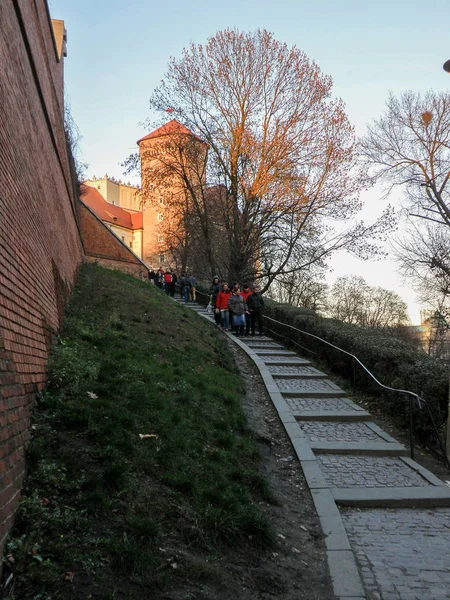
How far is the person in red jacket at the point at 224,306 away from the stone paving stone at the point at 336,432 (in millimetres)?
9132

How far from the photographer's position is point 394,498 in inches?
225

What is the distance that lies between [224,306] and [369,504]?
1223 centimetres

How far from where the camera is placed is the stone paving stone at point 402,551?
404cm

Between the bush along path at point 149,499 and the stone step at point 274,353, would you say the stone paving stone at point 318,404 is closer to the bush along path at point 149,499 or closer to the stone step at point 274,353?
the bush along path at point 149,499

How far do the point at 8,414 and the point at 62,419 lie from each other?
1.13m

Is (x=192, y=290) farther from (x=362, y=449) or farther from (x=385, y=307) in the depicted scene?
(x=385, y=307)

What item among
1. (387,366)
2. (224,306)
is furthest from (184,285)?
(387,366)

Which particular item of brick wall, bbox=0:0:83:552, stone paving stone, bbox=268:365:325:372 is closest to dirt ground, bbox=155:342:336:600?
brick wall, bbox=0:0:83:552

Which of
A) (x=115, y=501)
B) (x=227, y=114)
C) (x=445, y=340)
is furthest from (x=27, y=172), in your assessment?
(x=445, y=340)

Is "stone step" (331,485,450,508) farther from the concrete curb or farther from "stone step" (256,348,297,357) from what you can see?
"stone step" (256,348,297,357)

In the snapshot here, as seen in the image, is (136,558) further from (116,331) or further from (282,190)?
(282,190)

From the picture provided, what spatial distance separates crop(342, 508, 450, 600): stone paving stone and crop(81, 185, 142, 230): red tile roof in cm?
6264

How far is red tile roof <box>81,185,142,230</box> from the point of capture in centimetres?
6569

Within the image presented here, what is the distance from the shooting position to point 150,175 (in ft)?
84.4
